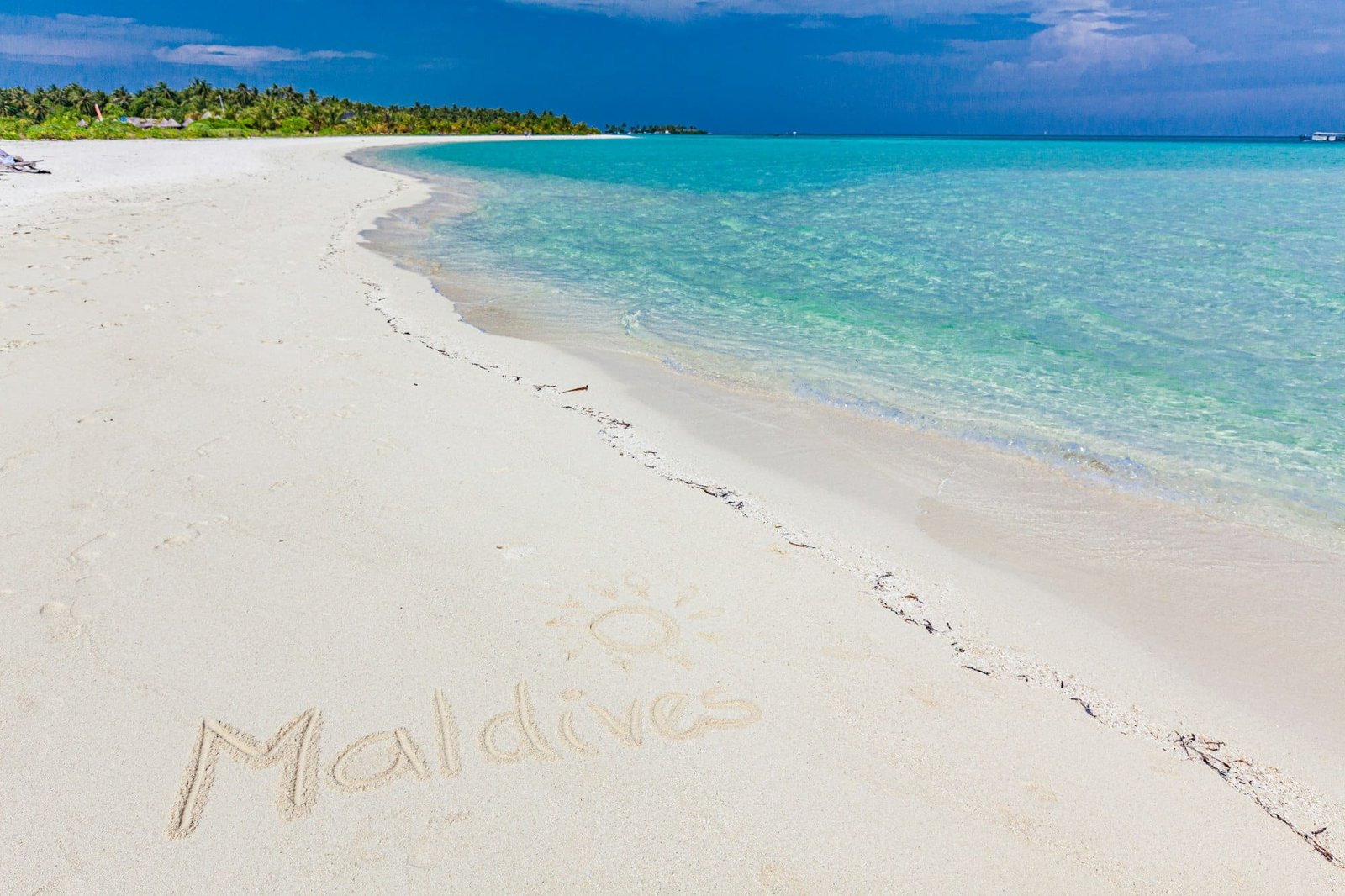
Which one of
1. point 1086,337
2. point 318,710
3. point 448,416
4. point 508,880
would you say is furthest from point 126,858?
point 1086,337

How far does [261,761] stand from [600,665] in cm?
124

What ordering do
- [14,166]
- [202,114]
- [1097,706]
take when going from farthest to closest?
[202,114]
[14,166]
[1097,706]

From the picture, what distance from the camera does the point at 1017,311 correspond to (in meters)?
9.88

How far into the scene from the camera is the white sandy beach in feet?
7.41

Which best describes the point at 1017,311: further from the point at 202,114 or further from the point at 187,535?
the point at 202,114

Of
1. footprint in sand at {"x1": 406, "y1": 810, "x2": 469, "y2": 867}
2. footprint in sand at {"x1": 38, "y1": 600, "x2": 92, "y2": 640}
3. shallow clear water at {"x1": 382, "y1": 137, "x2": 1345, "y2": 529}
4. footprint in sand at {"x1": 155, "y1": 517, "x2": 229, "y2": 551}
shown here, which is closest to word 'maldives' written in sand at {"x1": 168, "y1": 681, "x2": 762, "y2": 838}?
footprint in sand at {"x1": 406, "y1": 810, "x2": 469, "y2": 867}

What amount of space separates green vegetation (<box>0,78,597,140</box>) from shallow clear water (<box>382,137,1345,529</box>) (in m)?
47.8

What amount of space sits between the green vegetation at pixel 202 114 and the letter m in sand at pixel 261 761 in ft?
182

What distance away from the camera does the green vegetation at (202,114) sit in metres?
52.9

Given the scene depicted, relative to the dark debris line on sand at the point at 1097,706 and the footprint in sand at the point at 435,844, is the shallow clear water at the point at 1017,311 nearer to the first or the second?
the dark debris line on sand at the point at 1097,706

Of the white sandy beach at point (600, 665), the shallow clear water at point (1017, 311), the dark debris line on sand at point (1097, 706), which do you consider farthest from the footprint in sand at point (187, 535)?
the shallow clear water at point (1017, 311)

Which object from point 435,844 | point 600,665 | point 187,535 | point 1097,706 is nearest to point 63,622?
point 187,535

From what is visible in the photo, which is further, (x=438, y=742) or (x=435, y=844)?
(x=438, y=742)

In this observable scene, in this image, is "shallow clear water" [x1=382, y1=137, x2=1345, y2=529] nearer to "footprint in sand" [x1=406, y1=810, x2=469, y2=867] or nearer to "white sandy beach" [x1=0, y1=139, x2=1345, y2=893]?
"white sandy beach" [x1=0, y1=139, x2=1345, y2=893]
